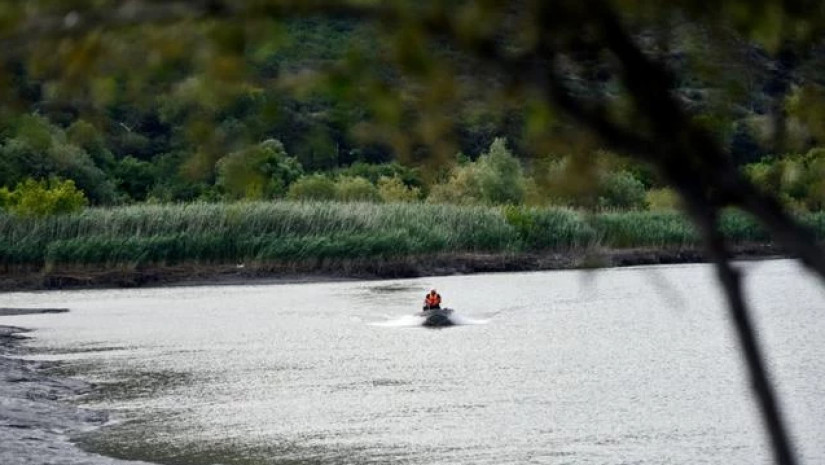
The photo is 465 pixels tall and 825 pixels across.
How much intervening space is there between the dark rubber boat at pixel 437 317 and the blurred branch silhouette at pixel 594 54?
122 feet

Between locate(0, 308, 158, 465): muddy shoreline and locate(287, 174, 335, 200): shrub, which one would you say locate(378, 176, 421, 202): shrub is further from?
locate(0, 308, 158, 465): muddy shoreline

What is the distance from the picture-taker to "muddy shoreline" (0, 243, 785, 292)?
204ft

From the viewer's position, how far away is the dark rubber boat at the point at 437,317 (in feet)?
138

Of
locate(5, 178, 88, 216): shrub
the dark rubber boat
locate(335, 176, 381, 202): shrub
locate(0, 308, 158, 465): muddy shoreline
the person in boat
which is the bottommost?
locate(0, 308, 158, 465): muddy shoreline

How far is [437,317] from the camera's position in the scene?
42094 millimetres

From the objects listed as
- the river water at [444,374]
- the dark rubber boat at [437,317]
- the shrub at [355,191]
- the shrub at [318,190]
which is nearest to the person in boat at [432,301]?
the dark rubber boat at [437,317]

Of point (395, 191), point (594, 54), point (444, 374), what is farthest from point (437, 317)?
point (594, 54)

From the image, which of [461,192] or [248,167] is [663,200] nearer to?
[248,167]

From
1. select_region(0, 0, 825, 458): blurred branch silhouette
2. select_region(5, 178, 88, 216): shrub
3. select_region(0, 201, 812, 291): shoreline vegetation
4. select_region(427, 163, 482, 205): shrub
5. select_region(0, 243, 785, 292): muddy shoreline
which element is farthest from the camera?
select_region(427, 163, 482, 205): shrub

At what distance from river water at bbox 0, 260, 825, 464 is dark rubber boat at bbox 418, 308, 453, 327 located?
0.32 meters

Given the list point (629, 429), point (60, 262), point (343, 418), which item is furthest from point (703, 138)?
point (60, 262)

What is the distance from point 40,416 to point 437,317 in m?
19.9

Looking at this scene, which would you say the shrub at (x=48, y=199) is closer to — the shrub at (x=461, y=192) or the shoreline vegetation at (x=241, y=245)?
the shoreline vegetation at (x=241, y=245)

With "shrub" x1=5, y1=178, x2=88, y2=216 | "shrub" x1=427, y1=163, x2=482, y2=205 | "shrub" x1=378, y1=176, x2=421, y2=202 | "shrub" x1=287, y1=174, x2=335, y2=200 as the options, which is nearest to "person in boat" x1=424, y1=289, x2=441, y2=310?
"shrub" x1=5, y1=178, x2=88, y2=216
